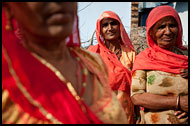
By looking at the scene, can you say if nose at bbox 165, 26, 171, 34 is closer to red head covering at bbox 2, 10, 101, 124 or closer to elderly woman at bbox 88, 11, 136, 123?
elderly woman at bbox 88, 11, 136, 123

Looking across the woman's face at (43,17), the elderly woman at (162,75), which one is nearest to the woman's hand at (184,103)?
the elderly woman at (162,75)

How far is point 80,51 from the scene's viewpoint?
55.3 inches

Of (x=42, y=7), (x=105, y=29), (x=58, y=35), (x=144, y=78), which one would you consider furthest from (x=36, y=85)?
(x=105, y=29)

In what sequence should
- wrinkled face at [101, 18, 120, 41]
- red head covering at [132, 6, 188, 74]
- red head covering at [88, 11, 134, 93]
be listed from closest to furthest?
red head covering at [132, 6, 188, 74] < red head covering at [88, 11, 134, 93] < wrinkled face at [101, 18, 120, 41]

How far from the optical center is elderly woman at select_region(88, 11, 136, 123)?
330 centimetres

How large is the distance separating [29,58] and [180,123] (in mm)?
1795

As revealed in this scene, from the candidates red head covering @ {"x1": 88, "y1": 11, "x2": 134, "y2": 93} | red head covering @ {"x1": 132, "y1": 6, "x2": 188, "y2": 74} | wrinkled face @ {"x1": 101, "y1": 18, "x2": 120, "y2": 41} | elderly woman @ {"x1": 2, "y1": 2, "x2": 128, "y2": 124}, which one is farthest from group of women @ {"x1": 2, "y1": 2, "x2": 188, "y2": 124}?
wrinkled face @ {"x1": 101, "y1": 18, "x2": 120, "y2": 41}

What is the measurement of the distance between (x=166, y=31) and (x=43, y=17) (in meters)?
1.80

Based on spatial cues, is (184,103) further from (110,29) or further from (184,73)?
(110,29)

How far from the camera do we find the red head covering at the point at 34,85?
3.26 feet

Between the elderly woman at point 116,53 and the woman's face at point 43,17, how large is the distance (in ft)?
7.69

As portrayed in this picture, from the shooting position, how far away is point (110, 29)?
382 centimetres

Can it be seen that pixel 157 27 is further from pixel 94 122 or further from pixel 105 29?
pixel 94 122

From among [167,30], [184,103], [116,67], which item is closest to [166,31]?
[167,30]
